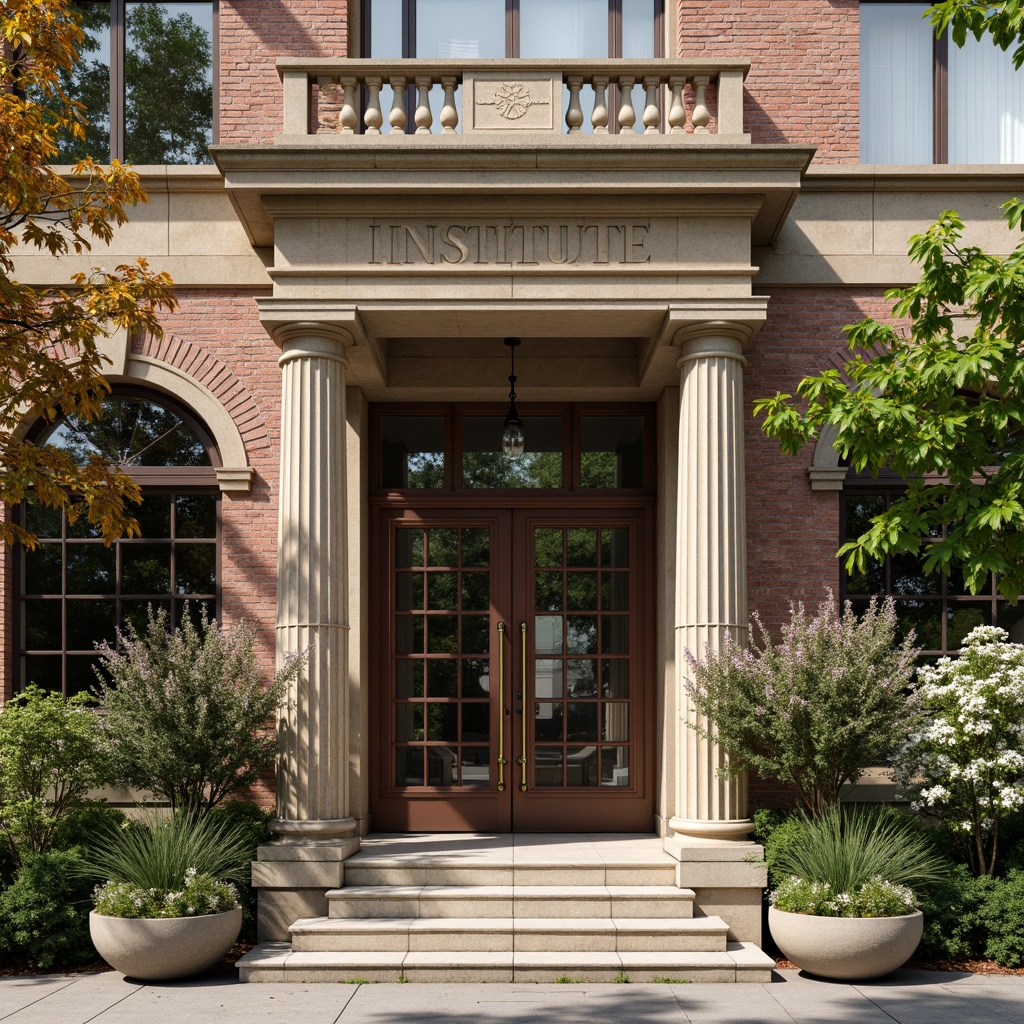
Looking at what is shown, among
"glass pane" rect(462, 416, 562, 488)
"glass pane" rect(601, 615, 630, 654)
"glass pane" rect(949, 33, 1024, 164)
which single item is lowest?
"glass pane" rect(601, 615, 630, 654)

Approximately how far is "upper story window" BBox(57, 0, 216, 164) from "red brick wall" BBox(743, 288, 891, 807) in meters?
6.15

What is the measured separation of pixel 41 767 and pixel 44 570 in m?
2.55

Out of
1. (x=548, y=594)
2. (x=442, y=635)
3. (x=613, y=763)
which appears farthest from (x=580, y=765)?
(x=442, y=635)

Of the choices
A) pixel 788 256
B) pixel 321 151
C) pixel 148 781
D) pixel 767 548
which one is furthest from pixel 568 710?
pixel 321 151

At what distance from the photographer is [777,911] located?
30.4 ft

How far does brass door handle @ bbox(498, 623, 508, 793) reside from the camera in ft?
40.1

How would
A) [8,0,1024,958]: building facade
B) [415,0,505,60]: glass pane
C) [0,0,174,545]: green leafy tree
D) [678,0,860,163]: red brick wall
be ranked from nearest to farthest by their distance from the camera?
[0,0,174,545]: green leafy tree → [8,0,1024,958]: building facade → [678,0,860,163]: red brick wall → [415,0,505,60]: glass pane

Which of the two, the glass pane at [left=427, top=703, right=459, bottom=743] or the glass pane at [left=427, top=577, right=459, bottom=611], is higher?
the glass pane at [left=427, top=577, right=459, bottom=611]

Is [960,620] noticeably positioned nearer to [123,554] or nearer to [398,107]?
[398,107]

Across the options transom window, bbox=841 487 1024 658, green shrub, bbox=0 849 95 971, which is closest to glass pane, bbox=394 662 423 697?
green shrub, bbox=0 849 95 971

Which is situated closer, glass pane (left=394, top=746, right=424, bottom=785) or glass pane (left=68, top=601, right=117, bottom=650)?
glass pane (left=68, top=601, right=117, bottom=650)

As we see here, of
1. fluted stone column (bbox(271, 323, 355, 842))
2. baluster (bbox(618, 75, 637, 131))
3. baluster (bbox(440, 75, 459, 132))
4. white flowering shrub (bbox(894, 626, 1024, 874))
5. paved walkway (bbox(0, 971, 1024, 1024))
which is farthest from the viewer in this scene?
baluster (bbox(618, 75, 637, 131))

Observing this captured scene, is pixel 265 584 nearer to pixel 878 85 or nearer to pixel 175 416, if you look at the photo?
pixel 175 416

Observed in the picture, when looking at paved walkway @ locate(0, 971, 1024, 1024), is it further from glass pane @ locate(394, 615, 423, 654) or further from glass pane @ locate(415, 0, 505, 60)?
glass pane @ locate(415, 0, 505, 60)
